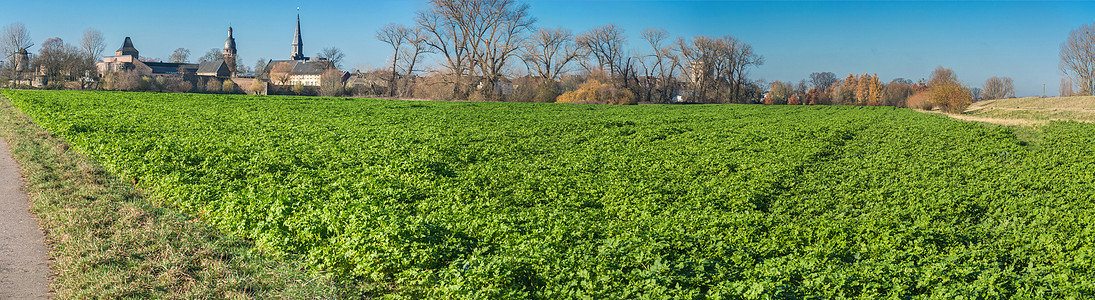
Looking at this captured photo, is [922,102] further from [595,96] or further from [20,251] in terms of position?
[20,251]

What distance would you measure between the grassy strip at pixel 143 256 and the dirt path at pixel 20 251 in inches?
5.2

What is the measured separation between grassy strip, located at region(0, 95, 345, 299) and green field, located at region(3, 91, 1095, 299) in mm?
443

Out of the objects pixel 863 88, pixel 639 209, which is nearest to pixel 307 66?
pixel 863 88

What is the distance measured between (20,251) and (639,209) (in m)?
8.73

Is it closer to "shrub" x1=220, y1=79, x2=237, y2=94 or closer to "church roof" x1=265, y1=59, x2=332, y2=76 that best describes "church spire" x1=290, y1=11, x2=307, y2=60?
"church roof" x1=265, y1=59, x2=332, y2=76

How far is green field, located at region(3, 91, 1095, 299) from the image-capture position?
278 inches

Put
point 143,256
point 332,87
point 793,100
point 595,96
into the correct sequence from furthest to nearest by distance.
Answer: point 793,100
point 332,87
point 595,96
point 143,256

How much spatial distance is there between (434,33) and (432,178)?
6632 cm

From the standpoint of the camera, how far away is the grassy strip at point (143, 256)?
6840 mm

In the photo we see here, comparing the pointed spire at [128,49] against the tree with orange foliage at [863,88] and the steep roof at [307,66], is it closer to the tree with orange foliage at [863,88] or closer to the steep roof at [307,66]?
the steep roof at [307,66]

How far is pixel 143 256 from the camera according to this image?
794cm

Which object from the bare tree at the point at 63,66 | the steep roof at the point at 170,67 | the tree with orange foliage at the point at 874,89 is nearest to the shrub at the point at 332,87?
the bare tree at the point at 63,66

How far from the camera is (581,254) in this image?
25.0ft

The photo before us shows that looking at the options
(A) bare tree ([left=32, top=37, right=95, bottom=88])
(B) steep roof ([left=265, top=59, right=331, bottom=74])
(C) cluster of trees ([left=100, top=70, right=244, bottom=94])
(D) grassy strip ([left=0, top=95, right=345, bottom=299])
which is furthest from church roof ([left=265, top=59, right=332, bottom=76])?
(D) grassy strip ([left=0, top=95, right=345, bottom=299])
